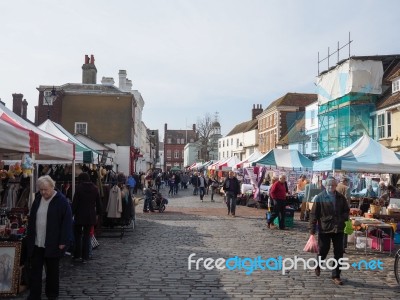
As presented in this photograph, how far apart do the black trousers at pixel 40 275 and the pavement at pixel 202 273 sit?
10.4 inches

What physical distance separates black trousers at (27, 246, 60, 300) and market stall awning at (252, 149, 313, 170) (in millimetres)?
15627

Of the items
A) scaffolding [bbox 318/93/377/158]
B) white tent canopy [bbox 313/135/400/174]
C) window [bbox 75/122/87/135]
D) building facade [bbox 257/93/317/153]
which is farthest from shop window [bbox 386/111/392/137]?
window [bbox 75/122/87/135]

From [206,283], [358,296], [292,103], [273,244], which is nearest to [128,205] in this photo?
[273,244]

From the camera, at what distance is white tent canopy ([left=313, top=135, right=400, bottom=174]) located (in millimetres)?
12984

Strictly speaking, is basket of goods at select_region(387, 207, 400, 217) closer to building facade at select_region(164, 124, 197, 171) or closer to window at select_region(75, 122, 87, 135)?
window at select_region(75, 122, 87, 135)

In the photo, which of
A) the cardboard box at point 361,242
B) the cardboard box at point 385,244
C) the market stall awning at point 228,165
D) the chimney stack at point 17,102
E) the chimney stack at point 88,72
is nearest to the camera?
the cardboard box at point 385,244

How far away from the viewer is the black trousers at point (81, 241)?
907 cm

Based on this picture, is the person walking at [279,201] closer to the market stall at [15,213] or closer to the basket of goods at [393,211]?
the basket of goods at [393,211]

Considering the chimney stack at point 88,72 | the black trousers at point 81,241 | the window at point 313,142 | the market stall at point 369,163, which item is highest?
the chimney stack at point 88,72

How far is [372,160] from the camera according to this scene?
13.3 m

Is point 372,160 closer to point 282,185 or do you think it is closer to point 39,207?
point 282,185

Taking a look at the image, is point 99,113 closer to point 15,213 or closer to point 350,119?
point 350,119

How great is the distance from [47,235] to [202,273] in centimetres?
303

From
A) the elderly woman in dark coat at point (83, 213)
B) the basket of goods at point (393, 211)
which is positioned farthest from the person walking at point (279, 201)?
the elderly woman in dark coat at point (83, 213)
